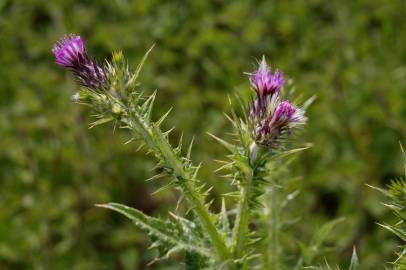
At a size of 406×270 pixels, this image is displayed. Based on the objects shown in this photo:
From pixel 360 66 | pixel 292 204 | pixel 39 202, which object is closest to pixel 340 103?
pixel 360 66

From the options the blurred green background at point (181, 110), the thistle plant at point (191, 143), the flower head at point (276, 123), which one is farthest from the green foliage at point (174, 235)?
the blurred green background at point (181, 110)

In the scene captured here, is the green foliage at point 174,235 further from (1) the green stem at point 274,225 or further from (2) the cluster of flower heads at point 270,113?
(1) the green stem at point 274,225

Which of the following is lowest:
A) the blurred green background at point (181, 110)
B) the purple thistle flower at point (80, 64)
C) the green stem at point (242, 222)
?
the blurred green background at point (181, 110)

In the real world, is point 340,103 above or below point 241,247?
below

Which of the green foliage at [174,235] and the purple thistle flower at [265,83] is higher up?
the purple thistle flower at [265,83]

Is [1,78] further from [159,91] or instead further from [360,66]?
[360,66]

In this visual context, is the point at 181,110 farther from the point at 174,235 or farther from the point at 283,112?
the point at 283,112

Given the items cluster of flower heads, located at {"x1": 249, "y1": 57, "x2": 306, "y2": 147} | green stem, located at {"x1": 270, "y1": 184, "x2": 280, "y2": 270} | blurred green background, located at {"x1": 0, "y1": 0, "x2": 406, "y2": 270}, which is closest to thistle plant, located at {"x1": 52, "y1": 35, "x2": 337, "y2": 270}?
cluster of flower heads, located at {"x1": 249, "y1": 57, "x2": 306, "y2": 147}
